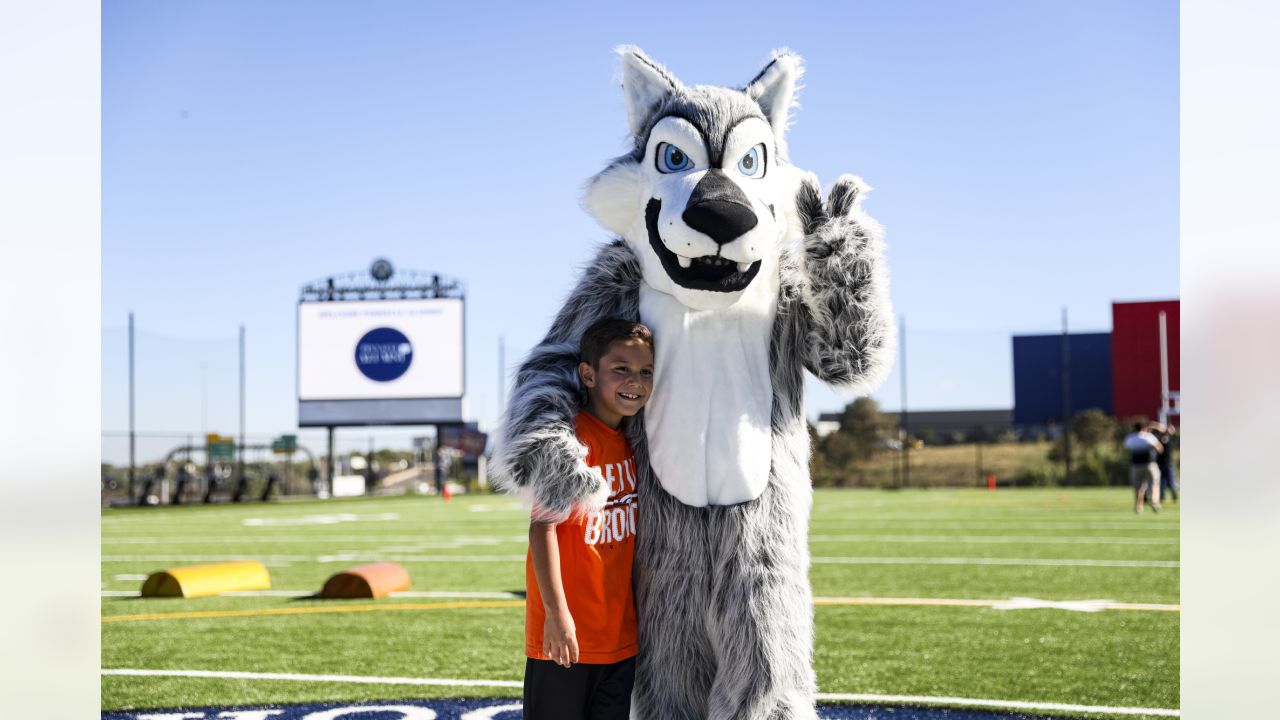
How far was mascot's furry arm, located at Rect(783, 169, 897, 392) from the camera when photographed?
9.14 ft

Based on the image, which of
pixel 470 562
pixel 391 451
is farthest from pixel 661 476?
pixel 391 451

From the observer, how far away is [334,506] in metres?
23.0

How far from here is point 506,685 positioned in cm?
466

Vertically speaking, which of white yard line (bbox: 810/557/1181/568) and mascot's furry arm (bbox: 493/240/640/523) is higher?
mascot's furry arm (bbox: 493/240/640/523)

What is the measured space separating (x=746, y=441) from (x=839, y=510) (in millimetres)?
14899

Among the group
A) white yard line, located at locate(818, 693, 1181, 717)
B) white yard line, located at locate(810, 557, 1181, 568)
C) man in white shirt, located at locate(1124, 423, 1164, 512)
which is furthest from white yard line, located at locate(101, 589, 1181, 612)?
man in white shirt, located at locate(1124, 423, 1164, 512)

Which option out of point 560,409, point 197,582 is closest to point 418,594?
point 197,582

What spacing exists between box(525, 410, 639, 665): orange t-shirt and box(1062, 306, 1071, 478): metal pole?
2518cm

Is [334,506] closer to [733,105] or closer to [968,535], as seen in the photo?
[968,535]

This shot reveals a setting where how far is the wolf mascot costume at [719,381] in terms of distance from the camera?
2.65m

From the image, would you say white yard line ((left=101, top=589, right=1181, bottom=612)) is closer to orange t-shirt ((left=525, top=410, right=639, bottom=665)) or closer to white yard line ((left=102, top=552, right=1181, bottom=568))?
white yard line ((left=102, top=552, right=1181, bottom=568))

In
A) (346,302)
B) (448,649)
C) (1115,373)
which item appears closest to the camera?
(448,649)

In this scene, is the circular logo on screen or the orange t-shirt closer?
the orange t-shirt

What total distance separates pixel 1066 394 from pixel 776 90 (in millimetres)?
25263
